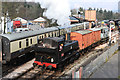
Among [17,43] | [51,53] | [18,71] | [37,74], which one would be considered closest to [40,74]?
[37,74]

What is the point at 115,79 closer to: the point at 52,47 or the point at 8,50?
the point at 52,47

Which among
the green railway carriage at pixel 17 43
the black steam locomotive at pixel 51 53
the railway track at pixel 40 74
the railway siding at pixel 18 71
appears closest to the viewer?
the railway track at pixel 40 74

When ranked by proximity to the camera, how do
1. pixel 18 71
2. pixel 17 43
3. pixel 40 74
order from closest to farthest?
pixel 40 74 < pixel 18 71 < pixel 17 43

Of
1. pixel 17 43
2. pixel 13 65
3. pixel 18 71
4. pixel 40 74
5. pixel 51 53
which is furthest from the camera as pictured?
pixel 13 65

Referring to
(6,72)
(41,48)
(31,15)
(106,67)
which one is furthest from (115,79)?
(31,15)

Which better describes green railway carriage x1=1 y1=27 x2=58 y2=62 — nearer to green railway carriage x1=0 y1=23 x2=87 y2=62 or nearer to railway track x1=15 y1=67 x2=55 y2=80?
green railway carriage x1=0 y1=23 x2=87 y2=62

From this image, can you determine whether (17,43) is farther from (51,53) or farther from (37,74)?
(51,53)

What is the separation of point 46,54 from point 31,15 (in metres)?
66.6

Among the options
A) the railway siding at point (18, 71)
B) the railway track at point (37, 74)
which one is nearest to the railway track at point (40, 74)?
the railway track at point (37, 74)

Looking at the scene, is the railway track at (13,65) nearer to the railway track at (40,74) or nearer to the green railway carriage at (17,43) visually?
the green railway carriage at (17,43)

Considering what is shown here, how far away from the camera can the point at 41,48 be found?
41.9 feet

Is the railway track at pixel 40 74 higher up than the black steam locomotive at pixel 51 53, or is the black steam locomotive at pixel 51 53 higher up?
the black steam locomotive at pixel 51 53

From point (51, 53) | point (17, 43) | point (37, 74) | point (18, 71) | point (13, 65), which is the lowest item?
point (18, 71)

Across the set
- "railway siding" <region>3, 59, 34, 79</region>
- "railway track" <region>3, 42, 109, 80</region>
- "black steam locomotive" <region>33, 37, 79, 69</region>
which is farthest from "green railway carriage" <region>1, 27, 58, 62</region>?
"railway track" <region>3, 42, 109, 80</region>
